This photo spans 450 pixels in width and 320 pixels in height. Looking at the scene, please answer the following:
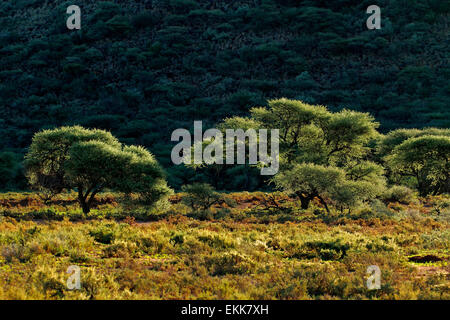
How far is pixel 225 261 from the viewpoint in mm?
13250

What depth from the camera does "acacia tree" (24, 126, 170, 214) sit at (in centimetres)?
2531

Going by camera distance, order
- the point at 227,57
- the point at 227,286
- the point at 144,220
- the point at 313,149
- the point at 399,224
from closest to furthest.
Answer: the point at 227,286
the point at 399,224
the point at 144,220
the point at 313,149
the point at 227,57

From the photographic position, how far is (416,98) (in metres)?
73.9

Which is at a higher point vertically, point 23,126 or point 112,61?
point 112,61

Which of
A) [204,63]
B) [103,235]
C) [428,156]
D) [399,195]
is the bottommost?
[103,235]

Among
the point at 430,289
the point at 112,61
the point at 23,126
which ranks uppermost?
the point at 112,61

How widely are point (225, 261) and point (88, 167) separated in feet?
47.1

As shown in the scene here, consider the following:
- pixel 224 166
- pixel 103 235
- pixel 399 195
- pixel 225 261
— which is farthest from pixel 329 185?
pixel 224 166

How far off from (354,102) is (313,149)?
44019 mm

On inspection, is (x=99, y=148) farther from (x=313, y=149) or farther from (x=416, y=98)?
(x=416, y=98)

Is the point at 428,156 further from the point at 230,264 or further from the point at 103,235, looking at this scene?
the point at 103,235

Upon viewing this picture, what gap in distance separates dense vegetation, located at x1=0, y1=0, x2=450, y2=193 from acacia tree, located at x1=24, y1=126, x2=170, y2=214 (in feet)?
103

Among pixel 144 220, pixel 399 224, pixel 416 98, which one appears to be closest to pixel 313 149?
pixel 399 224

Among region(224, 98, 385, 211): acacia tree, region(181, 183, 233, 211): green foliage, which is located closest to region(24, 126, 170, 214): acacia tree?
region(181, 183, 233, 211): green foliage
